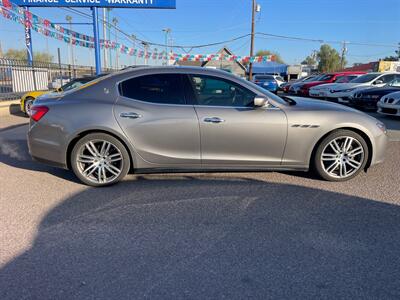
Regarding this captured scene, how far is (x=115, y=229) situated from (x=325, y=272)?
191 cm

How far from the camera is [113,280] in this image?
236 centimetres

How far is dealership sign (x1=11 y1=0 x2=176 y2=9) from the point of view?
51.0 ft

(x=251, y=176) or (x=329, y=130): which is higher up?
(x=329, y=130)

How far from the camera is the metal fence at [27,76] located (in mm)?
11688

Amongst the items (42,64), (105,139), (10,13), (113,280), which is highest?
(10,13)

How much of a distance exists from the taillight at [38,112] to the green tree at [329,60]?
90176 mm

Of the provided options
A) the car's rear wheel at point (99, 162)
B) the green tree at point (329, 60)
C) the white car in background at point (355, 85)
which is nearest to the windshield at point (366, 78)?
the white car in background at point (355, 85)

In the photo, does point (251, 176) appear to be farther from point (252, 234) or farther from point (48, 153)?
point (48, 153)

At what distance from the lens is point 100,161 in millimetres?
4172

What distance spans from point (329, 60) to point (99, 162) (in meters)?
92.2

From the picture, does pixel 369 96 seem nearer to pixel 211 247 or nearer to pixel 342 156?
pixel 342 156

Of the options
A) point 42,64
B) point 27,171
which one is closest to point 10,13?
point 42,64

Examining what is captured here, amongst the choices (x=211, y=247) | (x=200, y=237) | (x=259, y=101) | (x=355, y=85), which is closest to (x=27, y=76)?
(x=259, y=101)

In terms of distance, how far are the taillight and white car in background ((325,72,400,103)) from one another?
12684 millimetres
